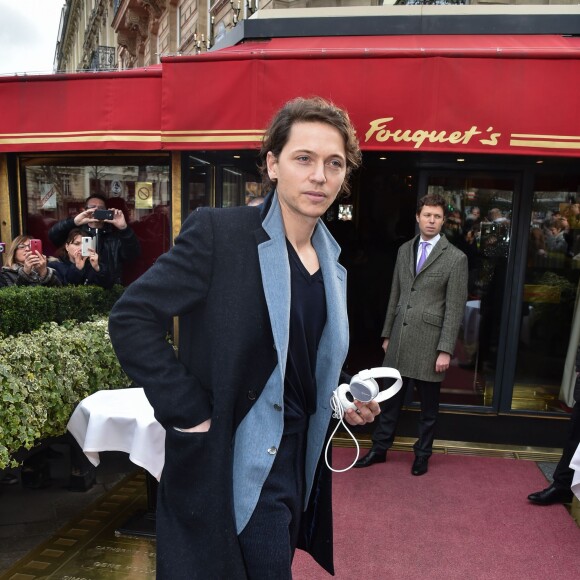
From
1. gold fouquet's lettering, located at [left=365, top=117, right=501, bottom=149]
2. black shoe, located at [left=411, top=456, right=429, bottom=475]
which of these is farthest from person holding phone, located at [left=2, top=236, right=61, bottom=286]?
black shoe, located at [left=411, top=456, right=429, bottom=475]

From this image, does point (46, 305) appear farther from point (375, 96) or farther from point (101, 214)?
point (375, 96)

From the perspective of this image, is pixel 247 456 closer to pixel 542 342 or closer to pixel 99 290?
pixel 99 290

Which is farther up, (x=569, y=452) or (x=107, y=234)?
(x=107, y=234)

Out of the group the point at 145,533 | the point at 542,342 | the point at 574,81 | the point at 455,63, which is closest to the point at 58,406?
the point at 145,533

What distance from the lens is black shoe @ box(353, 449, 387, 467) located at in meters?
4.68

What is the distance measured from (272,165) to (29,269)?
3.50 m

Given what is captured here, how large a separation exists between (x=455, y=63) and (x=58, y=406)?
3.55m

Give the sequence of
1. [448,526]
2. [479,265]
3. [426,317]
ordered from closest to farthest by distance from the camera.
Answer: [448,526] → [426,317] → [479,265]

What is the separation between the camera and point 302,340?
1.77 metres

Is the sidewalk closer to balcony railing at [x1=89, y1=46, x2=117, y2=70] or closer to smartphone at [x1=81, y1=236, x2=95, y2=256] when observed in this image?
smartphone at [x1=81, y1=236, x2=95, y2=256]

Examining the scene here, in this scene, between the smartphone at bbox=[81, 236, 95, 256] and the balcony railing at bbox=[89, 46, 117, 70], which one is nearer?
the smartphone at bbox=[81, 236, 95, 256]

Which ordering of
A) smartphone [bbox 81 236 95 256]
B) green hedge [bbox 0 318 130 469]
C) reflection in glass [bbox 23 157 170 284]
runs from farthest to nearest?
reflection in glass [bbox 23 157 170 284] < smartphone [bbox 81 236 95 256] < green hedge [bbox 0 318 130 469]

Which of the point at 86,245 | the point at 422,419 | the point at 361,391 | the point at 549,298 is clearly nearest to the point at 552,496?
the point at 422,419

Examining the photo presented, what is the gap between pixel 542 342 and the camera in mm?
5863
